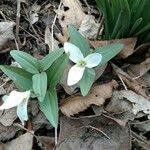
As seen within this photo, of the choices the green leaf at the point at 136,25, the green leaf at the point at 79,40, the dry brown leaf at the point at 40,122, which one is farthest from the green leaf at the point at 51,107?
the green leaf at the point at 136,25

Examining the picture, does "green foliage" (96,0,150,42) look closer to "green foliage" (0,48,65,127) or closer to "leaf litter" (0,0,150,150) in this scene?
"leaf litter" (0,0,150,150)

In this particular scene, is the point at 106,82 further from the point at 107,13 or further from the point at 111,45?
the point at 107,13

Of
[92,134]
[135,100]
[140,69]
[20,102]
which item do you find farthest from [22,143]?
[140,69]

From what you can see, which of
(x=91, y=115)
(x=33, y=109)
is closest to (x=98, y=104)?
(x=91, y=115)

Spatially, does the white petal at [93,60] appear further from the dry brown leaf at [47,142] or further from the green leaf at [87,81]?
the dry brown leaf at [47,142]

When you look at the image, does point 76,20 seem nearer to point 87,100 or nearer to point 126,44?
point 126,44

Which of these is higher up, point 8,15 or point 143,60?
point 8,15
